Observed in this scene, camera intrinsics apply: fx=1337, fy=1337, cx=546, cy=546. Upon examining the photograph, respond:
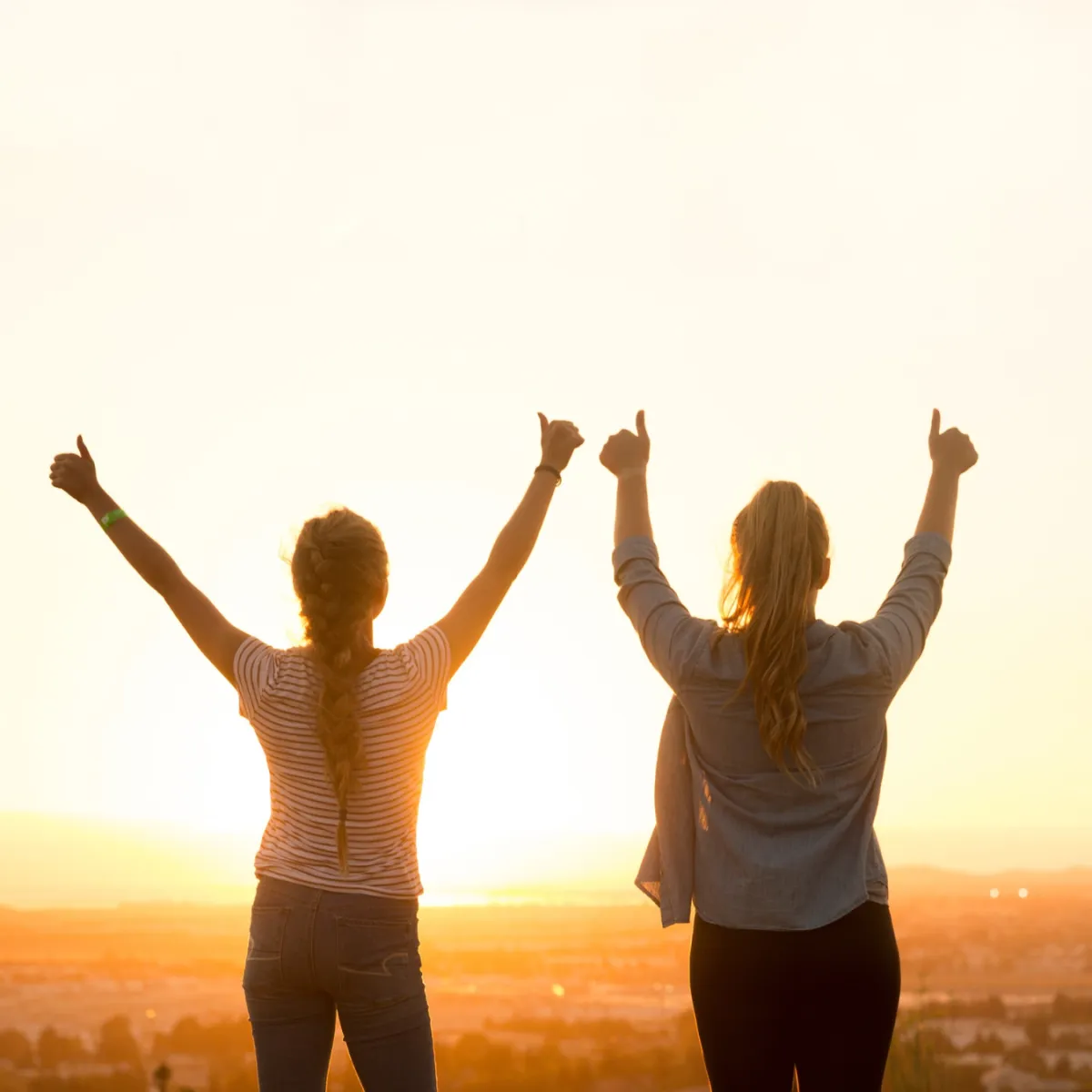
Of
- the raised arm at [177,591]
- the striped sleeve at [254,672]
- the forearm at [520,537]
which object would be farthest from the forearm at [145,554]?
the forearm at [520,537]

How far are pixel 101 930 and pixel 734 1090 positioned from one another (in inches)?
1986

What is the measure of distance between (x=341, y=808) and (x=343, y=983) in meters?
0.39

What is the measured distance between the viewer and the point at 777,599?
310cm

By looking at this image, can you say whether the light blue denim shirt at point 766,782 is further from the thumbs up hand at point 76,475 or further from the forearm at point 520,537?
the thumbs up hand at point 76,475

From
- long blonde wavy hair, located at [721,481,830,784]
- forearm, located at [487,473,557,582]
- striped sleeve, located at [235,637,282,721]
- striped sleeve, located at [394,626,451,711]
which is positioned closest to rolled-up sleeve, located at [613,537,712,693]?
long blonde wavy hair, located at [721,481,830,784]

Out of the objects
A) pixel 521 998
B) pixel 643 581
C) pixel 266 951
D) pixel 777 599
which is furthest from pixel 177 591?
pixel 521 998

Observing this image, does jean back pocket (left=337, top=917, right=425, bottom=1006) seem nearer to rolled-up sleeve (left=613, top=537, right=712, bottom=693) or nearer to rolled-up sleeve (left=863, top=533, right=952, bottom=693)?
rolled-up sleeve (left=613, top=537, right=712, bottom=693)

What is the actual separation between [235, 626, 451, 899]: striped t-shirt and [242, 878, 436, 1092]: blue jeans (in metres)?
0.05

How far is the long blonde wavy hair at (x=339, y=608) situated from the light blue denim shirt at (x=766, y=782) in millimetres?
690

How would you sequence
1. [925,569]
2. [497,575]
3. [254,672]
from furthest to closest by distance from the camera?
[925,569], [497,575], [254,672]

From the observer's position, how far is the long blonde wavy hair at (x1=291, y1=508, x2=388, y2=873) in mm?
3146

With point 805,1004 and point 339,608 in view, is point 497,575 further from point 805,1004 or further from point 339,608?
point 805,1004

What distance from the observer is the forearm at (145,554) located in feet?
11.2

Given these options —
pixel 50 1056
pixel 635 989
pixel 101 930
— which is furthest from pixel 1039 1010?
pixel 101 930
